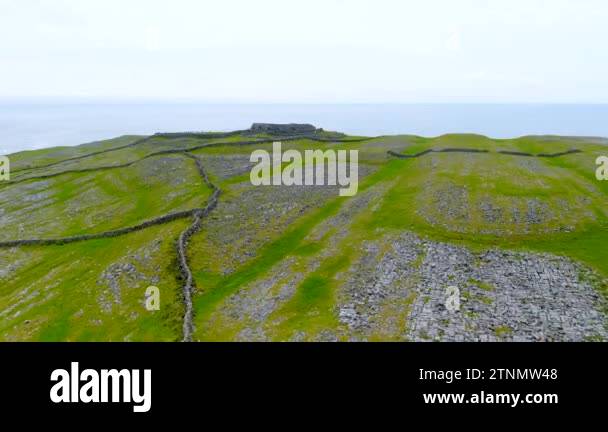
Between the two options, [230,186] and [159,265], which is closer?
[159,265]

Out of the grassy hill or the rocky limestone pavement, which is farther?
the grassy hill

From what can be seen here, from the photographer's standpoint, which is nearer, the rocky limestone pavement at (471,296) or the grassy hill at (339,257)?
the rocky limestone pavement at (471,296)

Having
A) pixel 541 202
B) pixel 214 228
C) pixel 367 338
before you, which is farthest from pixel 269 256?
pixel 541 202

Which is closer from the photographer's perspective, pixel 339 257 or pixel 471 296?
pixel 471 296

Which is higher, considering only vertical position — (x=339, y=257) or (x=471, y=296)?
(x=339, y=257)
